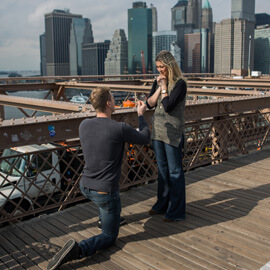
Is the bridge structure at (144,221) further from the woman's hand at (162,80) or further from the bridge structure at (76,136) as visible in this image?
the woman's hand at (162,80)

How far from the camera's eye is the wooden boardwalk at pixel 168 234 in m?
3.54

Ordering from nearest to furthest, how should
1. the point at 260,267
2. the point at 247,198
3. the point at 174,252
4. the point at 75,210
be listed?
the point at 260,267 < the point at 174,252 < the point at 75,210 < the point at 247,198

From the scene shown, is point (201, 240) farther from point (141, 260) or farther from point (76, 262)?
point (76, 262)

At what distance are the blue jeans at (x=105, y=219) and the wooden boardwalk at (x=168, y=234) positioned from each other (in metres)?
0.13

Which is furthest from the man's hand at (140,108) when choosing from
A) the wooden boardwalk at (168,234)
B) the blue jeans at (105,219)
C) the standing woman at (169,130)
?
the wooden boardwalk at (168,234)

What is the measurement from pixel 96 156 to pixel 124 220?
1237mm

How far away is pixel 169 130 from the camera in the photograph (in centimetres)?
425

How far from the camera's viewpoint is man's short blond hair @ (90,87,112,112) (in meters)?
3.37

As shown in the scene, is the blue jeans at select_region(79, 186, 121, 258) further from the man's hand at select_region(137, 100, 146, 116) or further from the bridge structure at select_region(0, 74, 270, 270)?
the man's hand at select_region(137, 100, 146, 116)

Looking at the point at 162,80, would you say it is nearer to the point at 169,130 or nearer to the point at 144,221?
the point at 169,130

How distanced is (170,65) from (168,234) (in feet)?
5.95

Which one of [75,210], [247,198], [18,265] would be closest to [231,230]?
[247,198]

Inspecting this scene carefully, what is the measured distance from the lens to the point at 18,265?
3523 millimetres

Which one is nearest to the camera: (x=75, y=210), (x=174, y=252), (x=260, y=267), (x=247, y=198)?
(x=260, y=267)
